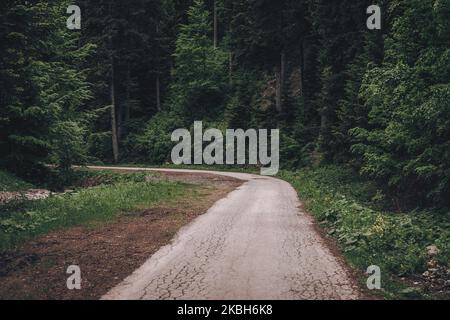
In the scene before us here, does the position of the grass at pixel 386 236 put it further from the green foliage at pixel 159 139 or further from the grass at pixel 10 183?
the green foliage at pixel 159 139

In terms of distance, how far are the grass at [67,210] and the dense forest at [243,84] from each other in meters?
3.62

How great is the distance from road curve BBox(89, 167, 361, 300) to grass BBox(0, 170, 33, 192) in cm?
803

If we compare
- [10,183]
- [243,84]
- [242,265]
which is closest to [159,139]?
[243,84]

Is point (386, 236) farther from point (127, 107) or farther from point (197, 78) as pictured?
point (127, 107)

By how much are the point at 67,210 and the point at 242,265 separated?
24.4 ft

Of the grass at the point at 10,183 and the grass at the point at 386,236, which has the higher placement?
the grass at the point at 10,183

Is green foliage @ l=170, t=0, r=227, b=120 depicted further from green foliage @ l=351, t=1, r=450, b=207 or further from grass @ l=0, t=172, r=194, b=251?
green foliage @ l=351, t=1, r=450, b=207

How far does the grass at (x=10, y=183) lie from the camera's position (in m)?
15.0

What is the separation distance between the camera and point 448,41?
13.1 metres

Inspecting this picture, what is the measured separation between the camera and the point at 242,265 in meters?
7.88

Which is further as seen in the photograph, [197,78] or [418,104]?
[197,78]

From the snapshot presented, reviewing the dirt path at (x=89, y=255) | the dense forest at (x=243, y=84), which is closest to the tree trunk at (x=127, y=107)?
the dense forest at (x=243, y=84)
